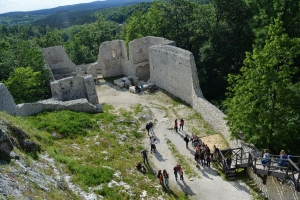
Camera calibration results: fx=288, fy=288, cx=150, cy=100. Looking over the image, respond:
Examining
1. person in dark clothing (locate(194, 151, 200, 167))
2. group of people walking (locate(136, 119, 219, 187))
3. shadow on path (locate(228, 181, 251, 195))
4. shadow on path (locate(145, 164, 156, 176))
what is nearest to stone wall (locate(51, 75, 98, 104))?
group of people walking (locate(136, 119, 219, 187))

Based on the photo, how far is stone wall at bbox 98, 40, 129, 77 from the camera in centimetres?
3366

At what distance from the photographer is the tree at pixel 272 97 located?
14320 millimetres

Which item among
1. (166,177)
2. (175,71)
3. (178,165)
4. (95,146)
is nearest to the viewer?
(166,177)

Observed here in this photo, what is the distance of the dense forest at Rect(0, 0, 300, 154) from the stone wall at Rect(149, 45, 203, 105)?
9.83 ft

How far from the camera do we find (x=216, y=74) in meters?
29.0

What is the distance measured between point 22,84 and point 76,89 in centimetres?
420

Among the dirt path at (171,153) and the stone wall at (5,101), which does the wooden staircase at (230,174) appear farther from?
the stone wall at (5,101)

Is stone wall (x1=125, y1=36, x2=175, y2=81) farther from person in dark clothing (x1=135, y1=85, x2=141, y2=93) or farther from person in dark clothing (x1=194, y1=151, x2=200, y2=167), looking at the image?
person in dark clothing (x1=194, y1=151, x2=200, y2=167)

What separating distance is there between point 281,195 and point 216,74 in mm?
17413

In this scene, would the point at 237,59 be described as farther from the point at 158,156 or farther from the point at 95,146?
the point at 95,146

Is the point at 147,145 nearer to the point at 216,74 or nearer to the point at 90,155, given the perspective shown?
the point at 90,155

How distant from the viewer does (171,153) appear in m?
17.8

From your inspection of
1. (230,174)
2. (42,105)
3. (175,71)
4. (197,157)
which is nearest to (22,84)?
(42,105)

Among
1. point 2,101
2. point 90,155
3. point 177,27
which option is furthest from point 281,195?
point 177,27
